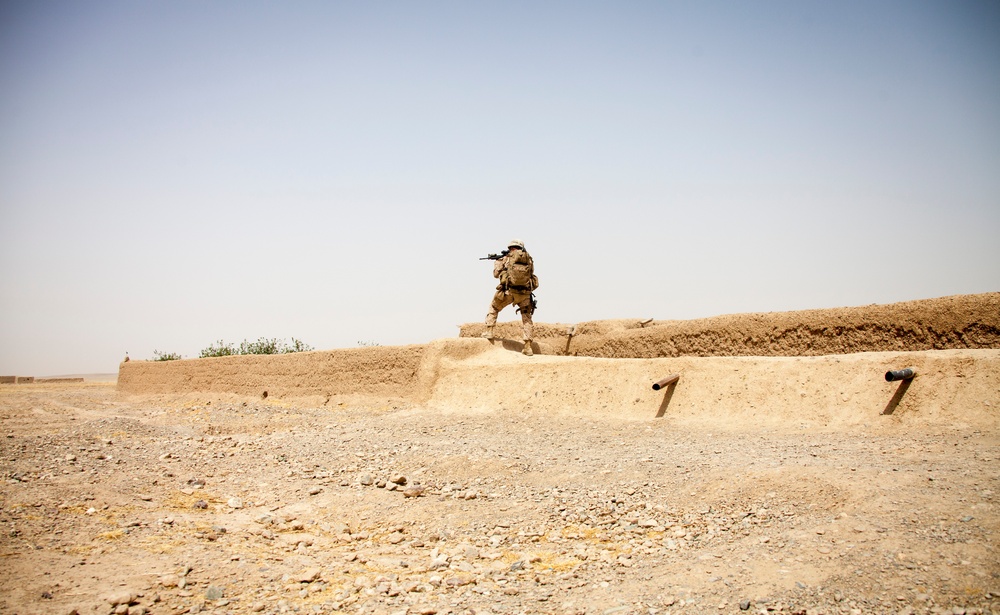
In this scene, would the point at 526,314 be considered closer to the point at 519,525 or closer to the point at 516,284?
the point at 516,284

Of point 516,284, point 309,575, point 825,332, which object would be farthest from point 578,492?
point 516,284

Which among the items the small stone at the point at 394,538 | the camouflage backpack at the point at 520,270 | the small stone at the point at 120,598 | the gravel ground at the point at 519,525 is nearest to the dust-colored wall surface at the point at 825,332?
the camouflage backpack at the point at 520,270

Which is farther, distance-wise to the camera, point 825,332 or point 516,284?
point 516,284

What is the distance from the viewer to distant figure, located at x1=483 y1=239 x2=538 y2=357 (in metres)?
13.3

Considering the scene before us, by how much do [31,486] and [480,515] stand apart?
413 cm

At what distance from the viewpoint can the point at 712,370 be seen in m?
9.58

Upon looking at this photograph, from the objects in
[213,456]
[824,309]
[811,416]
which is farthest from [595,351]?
[213,456]

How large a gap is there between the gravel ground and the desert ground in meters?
0.02

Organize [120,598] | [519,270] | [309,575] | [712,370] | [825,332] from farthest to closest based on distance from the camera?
[519,270] → [825,332] → [712,370] → [309,575] → [120,598]

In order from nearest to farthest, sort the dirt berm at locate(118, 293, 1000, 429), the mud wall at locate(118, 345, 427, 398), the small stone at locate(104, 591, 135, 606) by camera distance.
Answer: the small stone at locate(104, 591, 135, 606)
the dirt berm at locate(118, 293, 1000, 429)
the mud wall at locate(118, 345, 427, 398)

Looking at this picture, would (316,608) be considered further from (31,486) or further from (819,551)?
(31,486)

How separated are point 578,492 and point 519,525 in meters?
0.88

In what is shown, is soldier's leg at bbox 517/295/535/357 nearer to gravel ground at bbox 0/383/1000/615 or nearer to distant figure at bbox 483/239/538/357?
distant figure at bbox 483/239/538/357

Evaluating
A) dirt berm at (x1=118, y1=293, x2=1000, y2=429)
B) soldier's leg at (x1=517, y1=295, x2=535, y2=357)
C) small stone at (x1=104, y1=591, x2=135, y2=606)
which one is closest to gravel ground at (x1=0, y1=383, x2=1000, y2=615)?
small stone at (x1=104, y1=591, x2=135, y2=606)
